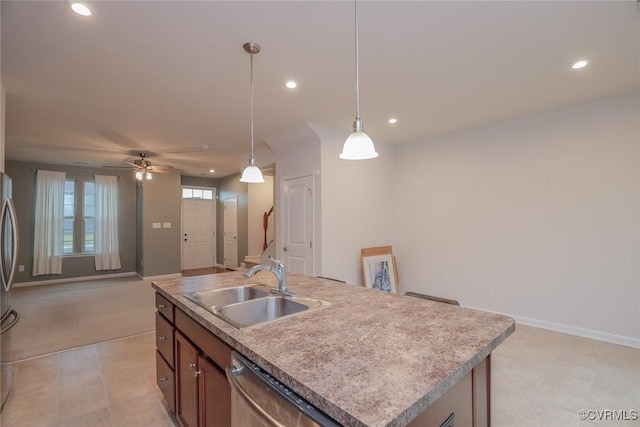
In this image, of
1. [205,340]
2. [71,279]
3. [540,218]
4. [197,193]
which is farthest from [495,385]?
[71,279]

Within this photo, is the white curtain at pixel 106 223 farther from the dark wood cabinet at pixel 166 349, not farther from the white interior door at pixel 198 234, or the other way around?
the dark wood cabinet at pixel 166 349

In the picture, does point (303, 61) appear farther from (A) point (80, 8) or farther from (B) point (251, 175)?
(A) point (80, 8)

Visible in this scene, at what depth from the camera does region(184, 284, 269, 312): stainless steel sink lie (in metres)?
1.91

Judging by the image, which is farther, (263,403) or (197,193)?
(197,193)

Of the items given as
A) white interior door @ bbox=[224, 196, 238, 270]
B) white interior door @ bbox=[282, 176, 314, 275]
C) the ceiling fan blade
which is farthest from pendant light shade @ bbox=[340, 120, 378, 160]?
white interior door @ bbox=[224, 196, 238, 270]

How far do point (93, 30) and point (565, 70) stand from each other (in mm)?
3835

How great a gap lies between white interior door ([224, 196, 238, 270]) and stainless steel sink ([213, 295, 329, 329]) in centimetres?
618

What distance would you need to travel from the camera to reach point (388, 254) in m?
4.87

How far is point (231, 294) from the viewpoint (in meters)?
2.06

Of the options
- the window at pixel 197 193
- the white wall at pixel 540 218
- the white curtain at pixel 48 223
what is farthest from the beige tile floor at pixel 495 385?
the window at pixel 197 193

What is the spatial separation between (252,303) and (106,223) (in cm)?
691

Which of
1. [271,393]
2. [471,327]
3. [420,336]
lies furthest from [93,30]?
[471,327]

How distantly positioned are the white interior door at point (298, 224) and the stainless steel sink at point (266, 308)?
234cm

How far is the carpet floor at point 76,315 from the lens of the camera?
3373 mm
